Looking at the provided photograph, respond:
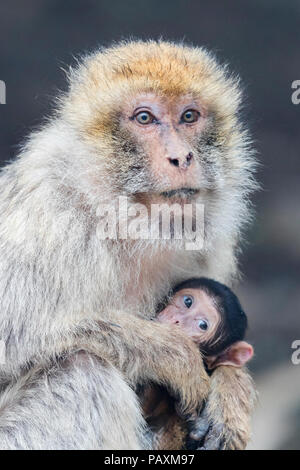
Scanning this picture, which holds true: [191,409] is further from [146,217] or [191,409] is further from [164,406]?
[146,217]

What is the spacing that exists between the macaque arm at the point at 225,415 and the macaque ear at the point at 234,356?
4 cm

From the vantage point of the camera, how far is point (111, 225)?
4.75 m

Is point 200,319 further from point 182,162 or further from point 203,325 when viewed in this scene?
point 182,162

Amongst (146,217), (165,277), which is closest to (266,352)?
(165,277)

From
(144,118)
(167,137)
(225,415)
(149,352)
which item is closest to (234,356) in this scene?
(225,415)

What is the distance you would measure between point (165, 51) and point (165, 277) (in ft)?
4.10

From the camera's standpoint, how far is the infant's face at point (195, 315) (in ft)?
16.4

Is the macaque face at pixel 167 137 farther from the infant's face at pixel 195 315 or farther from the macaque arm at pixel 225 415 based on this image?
the macaque arm at pixel 225 415

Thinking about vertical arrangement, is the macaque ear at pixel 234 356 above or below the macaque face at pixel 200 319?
below

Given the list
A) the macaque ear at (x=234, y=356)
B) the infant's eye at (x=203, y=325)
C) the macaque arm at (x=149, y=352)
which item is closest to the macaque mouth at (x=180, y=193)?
the macaque arm at (x=149, y=352)

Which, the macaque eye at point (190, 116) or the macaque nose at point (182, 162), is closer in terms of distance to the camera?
the macaque nose at point (182, 162)

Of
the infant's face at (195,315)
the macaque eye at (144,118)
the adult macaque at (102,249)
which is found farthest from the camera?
the infant's face at (195,315)

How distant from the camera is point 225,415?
15.8ft

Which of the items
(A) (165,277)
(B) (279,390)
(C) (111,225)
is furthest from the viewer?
(B) (279,390)
